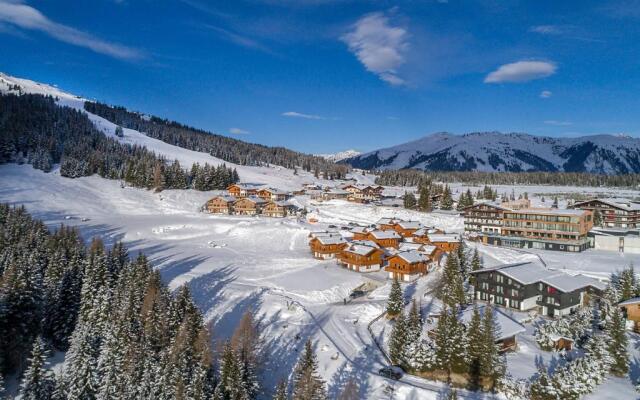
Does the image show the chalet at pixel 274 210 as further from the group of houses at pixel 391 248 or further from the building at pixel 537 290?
the building at pixel 537 290

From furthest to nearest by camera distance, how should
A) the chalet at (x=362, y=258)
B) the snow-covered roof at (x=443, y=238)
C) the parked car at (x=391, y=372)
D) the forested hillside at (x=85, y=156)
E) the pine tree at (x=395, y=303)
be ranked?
the forested hillside at (x=85, y=156)
the snow-covered roof at (x=443, y=238)
the chalet at (x=362, y=258)
the pine tree at (x=395, y=303)
the parked car at (x=391, y=372)

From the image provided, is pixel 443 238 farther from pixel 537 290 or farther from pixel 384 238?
pixel 537 290

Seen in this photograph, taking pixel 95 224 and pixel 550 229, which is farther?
pixel 95 224

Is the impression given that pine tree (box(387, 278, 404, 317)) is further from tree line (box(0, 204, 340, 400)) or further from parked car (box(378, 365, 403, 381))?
tree line (box(0, 204, 340, 400))

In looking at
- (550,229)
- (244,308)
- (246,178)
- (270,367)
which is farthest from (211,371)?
(246,178)

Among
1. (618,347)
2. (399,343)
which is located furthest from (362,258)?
(618,347)

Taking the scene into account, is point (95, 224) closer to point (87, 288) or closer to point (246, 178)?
point (87, 288)

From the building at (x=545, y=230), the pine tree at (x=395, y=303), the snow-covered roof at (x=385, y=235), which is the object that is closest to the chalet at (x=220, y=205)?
the snow-covered roof at (x=385, y=235)
